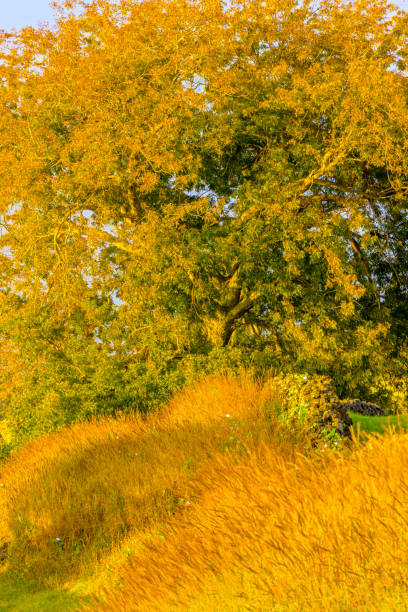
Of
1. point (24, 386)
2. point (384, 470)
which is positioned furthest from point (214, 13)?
point (384, 470)

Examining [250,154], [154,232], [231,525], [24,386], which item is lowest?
[231,525]

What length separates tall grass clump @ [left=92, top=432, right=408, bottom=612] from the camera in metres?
4.35

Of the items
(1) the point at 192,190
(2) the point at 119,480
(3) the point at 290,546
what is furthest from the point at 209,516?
(1) the point at 192,190

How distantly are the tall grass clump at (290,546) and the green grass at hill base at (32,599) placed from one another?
0.98 m

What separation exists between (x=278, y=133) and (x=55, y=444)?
11.7 meters

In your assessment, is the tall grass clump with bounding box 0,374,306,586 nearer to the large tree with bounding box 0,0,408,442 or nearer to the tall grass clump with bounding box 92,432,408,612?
the tall grass clump with bounding box 92,432,408,612

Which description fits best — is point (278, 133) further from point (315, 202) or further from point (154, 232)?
point (154, 232)

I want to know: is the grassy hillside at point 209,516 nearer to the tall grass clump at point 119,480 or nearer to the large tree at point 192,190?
→ the tall grass clump at point 119,480

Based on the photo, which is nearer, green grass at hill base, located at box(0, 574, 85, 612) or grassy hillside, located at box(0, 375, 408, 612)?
grassy hillside, located at box(0, 375, 408, 612)

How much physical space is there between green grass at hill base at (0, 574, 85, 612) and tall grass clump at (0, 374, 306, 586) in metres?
0.25

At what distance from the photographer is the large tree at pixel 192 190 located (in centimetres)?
1595

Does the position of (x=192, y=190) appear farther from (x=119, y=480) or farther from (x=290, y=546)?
(x=290, y=546)

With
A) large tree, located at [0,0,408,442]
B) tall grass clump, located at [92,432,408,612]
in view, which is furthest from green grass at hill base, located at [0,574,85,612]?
large tree, located at [0,0,408,442]

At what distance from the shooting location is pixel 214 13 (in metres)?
16.7
